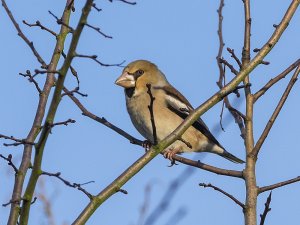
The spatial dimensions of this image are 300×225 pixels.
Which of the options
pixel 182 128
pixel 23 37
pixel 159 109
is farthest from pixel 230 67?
pixel 159 109

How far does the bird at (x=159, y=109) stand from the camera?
23.5 feet

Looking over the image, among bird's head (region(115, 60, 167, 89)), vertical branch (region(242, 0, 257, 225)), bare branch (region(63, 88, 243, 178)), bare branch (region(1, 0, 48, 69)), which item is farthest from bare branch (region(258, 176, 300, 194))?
bird's head (region(115, 60, 167, 89))

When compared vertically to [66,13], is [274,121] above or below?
below

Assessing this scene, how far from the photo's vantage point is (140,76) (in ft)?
25.2

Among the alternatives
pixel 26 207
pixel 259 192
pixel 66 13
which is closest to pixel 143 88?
pixel 66 13

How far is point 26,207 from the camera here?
10.3ft

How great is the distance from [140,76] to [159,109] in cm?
59

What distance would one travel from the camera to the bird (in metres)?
7.15

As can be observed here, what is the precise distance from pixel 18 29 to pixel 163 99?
278 centimetres

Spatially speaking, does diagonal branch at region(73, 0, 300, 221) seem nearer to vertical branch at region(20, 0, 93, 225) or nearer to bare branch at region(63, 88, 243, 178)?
vertical branch at region(20, 0, 93, 225)

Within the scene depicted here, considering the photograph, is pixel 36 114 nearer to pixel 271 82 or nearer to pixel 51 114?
pixel 51 114

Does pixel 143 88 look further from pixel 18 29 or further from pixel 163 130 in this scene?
pixel 18 29

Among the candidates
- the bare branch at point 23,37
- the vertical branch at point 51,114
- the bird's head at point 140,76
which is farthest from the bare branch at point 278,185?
the bird's head at point 140,76

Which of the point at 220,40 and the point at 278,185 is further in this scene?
the point at 220,40
